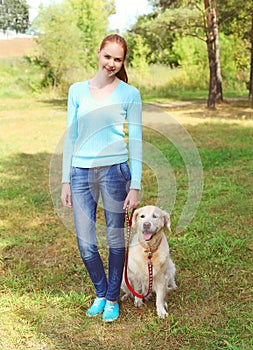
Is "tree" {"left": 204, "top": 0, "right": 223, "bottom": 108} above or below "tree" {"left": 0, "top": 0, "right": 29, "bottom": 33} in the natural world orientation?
below

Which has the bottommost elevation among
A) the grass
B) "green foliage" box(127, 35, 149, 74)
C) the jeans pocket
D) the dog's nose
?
the grass

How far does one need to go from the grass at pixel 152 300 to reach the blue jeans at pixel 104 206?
43 centimetres

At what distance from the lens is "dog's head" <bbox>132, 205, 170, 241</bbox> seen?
323cm

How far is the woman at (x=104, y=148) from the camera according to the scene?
296 cm

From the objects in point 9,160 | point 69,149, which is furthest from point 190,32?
point 69,149

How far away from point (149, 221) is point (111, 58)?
1.08 m

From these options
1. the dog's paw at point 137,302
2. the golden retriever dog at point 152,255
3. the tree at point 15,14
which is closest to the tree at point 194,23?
the tree at point 15,14

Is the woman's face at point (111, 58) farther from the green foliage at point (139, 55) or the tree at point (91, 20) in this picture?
the tree at point (91, 20)

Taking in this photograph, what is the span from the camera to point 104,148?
9.91 ft

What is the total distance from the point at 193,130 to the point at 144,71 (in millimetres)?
20130

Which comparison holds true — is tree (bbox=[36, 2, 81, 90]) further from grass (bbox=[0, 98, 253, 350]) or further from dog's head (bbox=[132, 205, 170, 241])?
dog's head (bbox=[132, 205, 170, 241])

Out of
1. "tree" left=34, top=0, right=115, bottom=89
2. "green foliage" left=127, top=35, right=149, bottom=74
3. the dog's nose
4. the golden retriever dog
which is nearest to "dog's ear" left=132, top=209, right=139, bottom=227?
the golden retriever dog

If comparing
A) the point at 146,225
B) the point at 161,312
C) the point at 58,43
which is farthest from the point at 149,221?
the point at 58,43

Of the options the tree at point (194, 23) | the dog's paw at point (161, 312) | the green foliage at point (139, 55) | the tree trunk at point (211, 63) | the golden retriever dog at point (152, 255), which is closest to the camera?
the golden retriever dog at point (152, 255)
